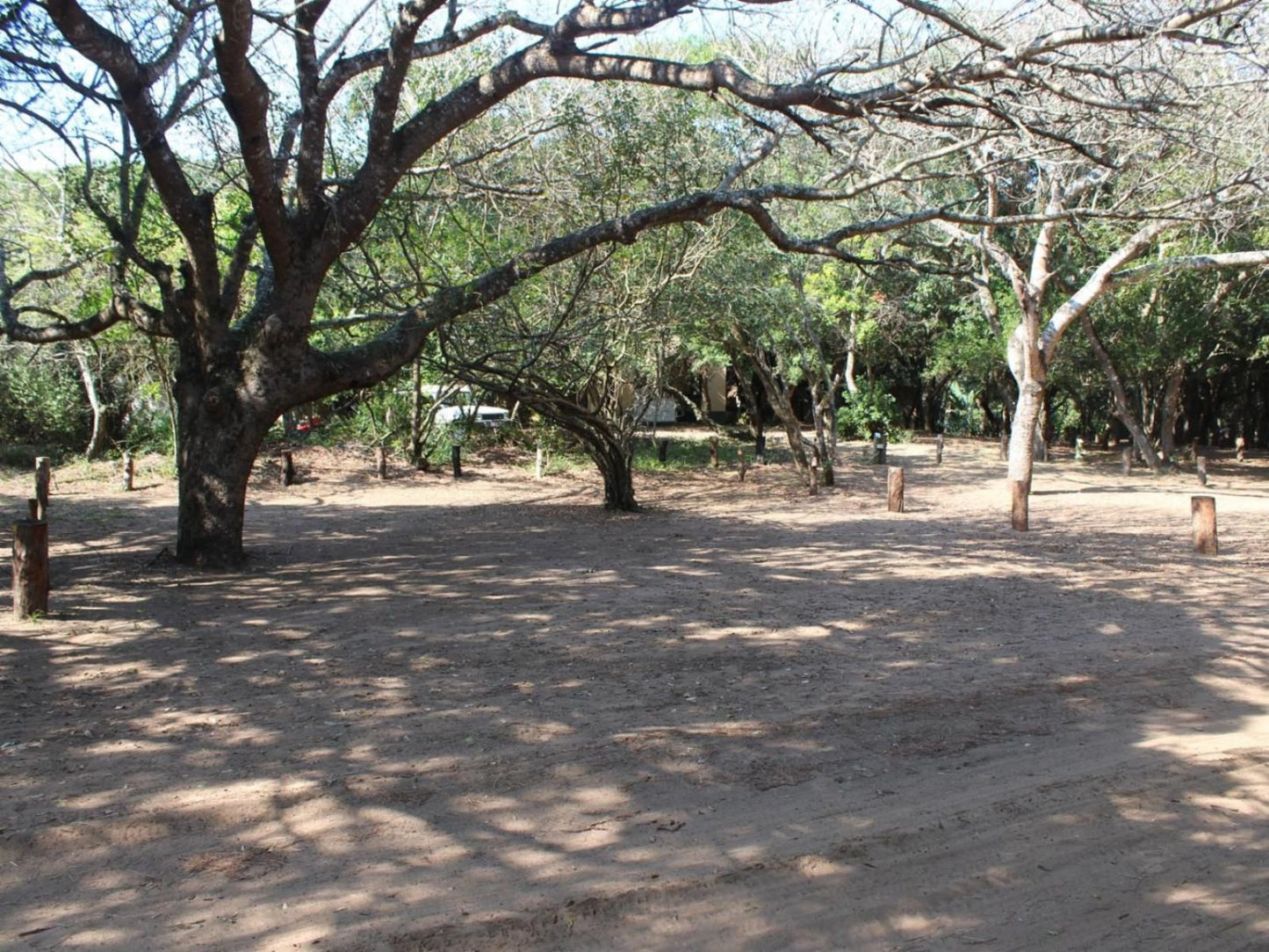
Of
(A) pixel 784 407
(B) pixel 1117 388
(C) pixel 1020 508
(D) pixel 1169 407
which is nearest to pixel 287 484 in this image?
(A) pixel 784 407

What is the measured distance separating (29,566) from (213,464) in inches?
91.9

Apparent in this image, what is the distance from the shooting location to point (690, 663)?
7355mm

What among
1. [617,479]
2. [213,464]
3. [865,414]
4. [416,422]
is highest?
[865,414]

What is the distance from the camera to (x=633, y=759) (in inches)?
213

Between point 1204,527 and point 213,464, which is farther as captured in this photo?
point 1204,527

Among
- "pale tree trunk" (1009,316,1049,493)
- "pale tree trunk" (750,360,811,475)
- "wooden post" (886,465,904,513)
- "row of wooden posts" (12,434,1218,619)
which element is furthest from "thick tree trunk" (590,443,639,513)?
"pale tree trunk" (1009,316,1049,493)

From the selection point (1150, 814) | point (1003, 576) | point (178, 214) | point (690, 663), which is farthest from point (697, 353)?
point (1150, 814)

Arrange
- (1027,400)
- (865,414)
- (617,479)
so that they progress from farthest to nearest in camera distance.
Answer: (865,414) → (1027,400) → (617,479)

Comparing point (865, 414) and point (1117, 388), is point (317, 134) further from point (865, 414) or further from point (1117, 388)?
point (865, 414)

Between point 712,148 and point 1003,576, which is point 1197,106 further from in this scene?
point 712,148

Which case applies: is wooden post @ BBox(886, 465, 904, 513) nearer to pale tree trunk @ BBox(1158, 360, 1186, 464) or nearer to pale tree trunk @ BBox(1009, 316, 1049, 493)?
pale tree trunk @ BBox(1009, 316, 1049, 493)

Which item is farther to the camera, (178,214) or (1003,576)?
(1003,576)

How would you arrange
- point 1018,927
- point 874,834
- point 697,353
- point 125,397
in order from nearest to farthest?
point 1018,927 < point 874,834 < point 125,397 < point 697,353

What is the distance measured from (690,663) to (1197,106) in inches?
234
